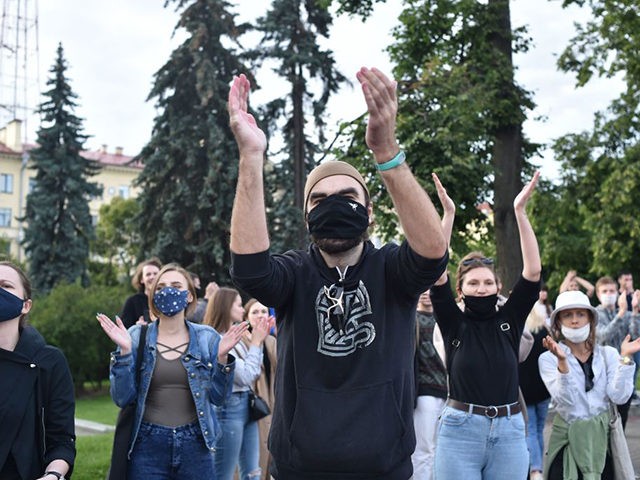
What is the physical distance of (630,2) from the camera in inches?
727

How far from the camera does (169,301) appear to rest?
5.60m

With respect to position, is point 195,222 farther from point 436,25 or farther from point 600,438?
point 600,438

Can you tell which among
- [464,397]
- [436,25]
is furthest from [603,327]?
[436,25]

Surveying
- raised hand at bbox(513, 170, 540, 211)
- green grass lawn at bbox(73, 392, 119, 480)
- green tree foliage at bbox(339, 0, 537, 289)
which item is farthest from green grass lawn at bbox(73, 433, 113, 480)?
green tree foliage at bbox(339, 0, 537, 289)

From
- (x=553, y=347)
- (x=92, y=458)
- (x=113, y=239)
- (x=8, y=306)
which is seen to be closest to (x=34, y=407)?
(x=8, y=306)

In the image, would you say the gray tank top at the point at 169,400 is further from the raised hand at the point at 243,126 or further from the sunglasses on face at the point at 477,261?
the raised hand at the point at 243,126

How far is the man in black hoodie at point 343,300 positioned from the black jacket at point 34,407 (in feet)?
5.14

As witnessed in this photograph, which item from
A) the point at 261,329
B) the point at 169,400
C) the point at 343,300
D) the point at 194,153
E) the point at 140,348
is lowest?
the point at 169,400

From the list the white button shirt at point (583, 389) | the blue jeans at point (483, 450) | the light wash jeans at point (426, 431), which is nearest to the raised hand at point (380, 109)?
the blue jeans at point (483, 450)

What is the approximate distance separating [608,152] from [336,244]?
20935mm

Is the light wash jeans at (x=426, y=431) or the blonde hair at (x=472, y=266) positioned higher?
the blonde hair at (x=472, y=266)

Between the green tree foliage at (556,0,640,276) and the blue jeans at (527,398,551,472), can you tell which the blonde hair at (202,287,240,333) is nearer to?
the blue jeans at (527,398,551,472)

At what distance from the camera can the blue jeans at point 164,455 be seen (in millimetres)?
5211

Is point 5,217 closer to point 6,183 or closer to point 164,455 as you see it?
point 6,183
